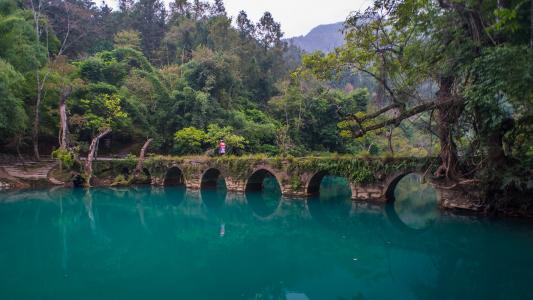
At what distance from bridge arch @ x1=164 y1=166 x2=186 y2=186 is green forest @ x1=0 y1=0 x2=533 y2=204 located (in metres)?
2.45

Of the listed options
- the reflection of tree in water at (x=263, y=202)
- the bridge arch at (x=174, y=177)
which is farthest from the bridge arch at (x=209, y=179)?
the reflection of tree in water at (x=263, y=202)

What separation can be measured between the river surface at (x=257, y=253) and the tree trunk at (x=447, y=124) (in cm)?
172

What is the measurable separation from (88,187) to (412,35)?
1804cm

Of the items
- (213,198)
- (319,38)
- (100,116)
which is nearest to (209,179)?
(213,198)

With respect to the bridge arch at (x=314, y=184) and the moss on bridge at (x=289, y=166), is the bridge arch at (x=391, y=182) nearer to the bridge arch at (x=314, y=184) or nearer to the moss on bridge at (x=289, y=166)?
the moss on bridge at (x=289, y=166)

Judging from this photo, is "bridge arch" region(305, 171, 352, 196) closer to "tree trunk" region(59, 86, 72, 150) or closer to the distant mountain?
"tree trunk" region(59, 86, 72, 150)

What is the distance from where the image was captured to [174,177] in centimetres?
2331

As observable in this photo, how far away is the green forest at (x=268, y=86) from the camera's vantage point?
33.5ft

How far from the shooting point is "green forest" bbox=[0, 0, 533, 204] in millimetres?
10216

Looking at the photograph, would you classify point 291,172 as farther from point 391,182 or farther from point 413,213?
point 413,213

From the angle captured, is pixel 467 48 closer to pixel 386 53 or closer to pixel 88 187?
pixel 386 53

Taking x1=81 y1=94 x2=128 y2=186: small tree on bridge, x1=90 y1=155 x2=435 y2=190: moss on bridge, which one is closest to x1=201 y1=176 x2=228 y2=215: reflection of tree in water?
x1=90 y1=155 x2=435 y2=190: moss on bridge

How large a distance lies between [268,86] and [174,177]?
15995 millimetres

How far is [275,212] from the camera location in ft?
47.8
